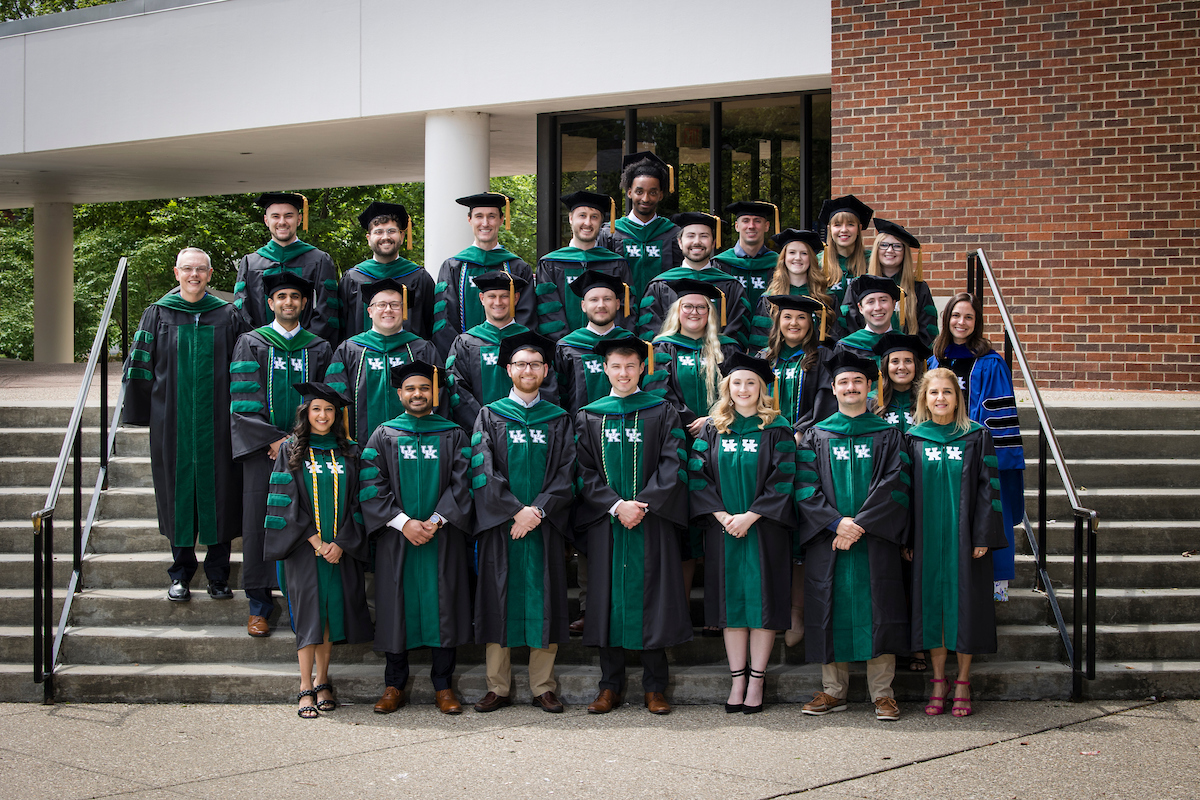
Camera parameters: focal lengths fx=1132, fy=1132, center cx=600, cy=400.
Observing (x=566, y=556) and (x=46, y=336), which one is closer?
(x=566, y=556)

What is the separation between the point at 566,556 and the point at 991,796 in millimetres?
2874

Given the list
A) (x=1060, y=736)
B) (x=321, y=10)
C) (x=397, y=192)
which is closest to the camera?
(x=1060, y=736)

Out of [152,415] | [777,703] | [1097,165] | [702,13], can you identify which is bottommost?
[777,703]

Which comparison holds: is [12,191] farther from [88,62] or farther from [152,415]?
[152,415]

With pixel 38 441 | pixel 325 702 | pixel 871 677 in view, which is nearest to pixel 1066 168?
pixel 871 677

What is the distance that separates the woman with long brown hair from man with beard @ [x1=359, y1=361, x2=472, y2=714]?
5.0 inches

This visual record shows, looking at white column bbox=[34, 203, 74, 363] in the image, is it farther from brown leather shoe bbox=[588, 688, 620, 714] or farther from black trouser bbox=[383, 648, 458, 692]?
brown leather shoe bbox=[588, 688, 620, 714]

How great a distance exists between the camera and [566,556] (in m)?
6.68

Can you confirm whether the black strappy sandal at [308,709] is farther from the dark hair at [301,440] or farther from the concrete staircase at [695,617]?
the dark hair at [301,440]

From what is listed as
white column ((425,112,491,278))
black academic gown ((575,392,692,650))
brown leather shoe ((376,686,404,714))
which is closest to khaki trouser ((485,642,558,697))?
black academic gown ((575,392,692,650))

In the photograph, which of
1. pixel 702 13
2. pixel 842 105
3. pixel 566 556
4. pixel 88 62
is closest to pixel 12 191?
pixel 88 62

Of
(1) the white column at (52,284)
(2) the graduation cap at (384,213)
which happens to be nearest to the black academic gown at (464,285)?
(2) the graduation cap at (384,213)

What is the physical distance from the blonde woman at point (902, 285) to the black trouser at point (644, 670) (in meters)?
2.36

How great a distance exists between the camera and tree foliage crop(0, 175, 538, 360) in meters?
22.8
